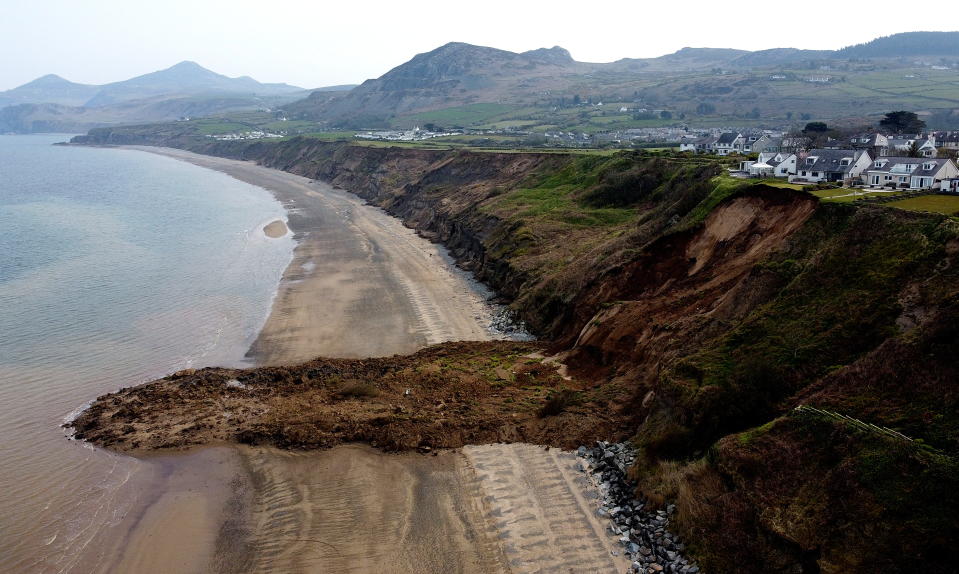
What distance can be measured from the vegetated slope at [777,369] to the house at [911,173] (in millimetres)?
8587

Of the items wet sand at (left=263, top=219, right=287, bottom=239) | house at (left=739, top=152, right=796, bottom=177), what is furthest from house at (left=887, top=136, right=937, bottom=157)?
wet sand at (left=263, top=219, right=287, bottom=239)

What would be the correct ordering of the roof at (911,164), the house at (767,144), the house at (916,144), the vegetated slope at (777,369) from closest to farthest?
the vegetated slope at (777,369) → the roof at (911,164) → the house at (916,144) → the house at (767,144)

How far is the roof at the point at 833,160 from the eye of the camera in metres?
42.0

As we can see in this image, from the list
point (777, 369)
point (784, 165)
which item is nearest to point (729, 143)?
point (784, 165)

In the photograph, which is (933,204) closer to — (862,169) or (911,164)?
(911,164)

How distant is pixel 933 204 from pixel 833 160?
740 inches

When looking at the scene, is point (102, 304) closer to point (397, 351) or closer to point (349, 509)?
point (397, 351)

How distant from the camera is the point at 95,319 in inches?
1716

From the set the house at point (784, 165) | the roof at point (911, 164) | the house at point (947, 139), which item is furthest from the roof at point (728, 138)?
the roof at point (911, 164)

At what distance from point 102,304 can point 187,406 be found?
897 inches

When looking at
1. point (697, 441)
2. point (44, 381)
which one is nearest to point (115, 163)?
point (44, 381)

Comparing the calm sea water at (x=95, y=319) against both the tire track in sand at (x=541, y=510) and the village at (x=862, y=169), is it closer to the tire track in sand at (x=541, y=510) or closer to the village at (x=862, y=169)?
the tire track in sand at (x=541, y=510)

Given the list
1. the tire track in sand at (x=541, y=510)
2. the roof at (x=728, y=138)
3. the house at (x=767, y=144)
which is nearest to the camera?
the tire track in sand at (x=541, y=510)

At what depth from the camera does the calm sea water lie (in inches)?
933
